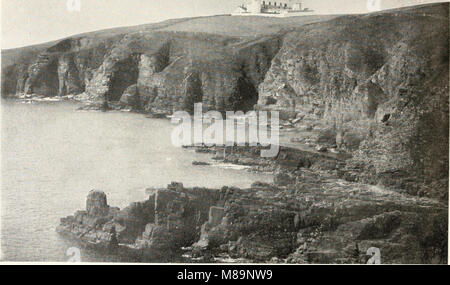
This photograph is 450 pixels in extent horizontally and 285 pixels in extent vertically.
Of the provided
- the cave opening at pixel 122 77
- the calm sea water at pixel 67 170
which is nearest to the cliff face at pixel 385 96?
the calm sea water at pixel 67 170

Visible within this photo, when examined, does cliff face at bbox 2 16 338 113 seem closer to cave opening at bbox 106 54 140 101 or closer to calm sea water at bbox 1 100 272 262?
cave opening at bbox 106 54 140 101

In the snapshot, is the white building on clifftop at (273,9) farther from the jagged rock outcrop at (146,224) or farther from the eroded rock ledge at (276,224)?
the jagged rock outcrop at (146,224)

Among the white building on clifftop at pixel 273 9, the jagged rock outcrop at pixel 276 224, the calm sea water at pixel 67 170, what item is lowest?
the jagged rock outcrop at pixel 276 224

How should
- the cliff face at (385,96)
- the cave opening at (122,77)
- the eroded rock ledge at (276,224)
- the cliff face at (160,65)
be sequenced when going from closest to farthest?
1. the eroded rock ledge at (276,224)
2. the cliff face at (385,96)
3. the cliff face at (160,65)
4. the cave opening at (122,77)

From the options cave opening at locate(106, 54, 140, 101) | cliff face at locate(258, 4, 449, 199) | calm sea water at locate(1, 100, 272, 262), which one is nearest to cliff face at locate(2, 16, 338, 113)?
cave opening at locate(106, 54, 140, 101)

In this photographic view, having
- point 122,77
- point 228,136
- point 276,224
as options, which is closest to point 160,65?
point 122,77

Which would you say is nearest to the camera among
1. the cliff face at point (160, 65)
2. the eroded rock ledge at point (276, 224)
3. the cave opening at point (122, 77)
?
the eroded rock ledge at point (276, 224)

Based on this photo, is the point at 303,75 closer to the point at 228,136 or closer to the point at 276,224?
the point at 228,136
